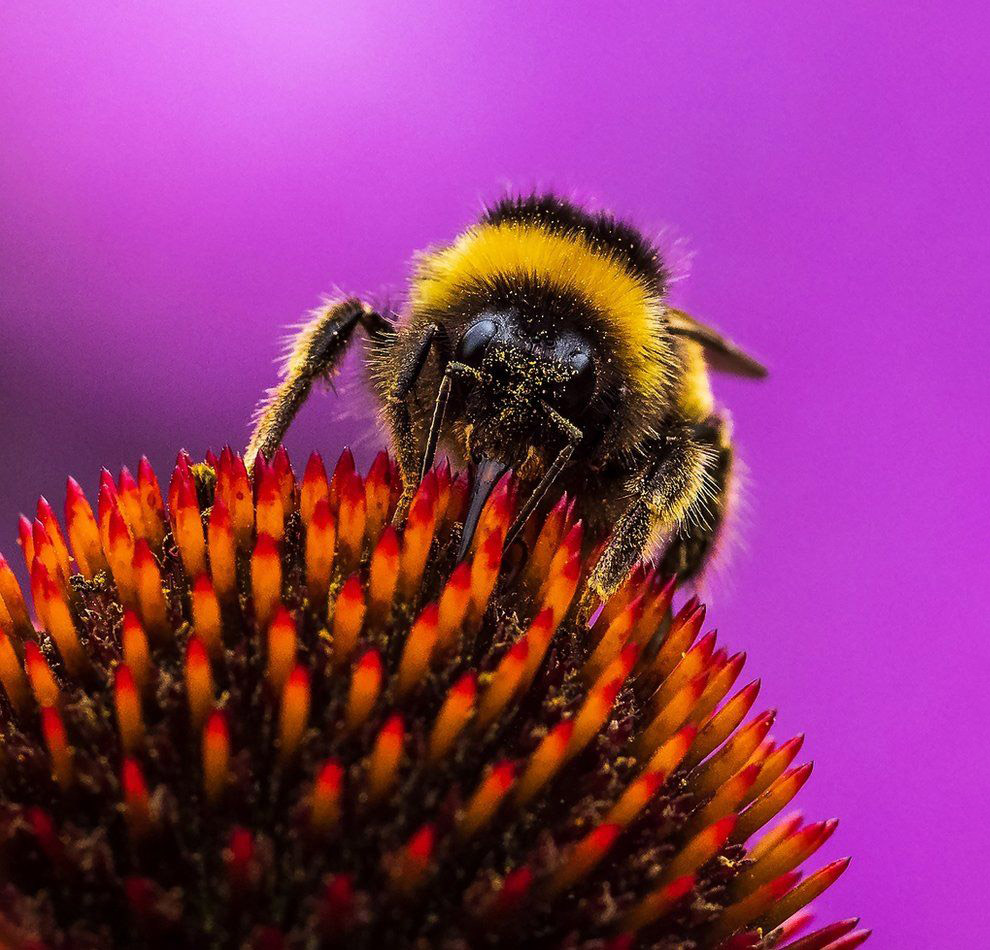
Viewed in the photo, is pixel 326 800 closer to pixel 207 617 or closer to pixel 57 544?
pixel 207 617

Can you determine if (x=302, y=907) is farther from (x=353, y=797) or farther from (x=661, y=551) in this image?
(x=661, y=551)

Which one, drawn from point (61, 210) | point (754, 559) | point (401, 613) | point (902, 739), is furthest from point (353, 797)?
point (61, 210)

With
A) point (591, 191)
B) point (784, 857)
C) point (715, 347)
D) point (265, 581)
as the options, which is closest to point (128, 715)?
point (265, 581)

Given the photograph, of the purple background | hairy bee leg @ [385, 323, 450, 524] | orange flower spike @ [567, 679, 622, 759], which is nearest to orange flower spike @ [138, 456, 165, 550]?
hairy bee leg @ [385, 323, 450, 524]

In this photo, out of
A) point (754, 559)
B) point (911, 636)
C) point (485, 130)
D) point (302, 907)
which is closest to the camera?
point (302, 907)

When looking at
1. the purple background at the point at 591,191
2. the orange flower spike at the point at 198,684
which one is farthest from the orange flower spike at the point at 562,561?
the purple background at the point at 591,191

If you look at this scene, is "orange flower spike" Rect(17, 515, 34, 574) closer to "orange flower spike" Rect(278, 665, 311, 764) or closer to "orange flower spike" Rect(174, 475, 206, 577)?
"orange flower spike" Rect(174, 475, 206, 577)
